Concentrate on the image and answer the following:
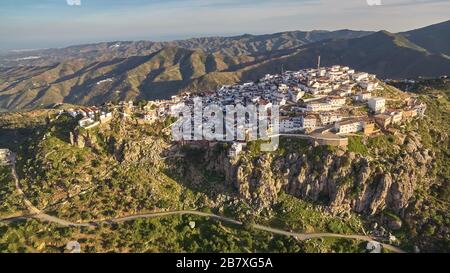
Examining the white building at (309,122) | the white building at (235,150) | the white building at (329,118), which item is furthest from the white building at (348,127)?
the white building at (235,150)

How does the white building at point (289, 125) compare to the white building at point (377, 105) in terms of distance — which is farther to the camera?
the white building at point (377, 105)

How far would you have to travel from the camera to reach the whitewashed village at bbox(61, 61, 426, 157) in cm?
6009

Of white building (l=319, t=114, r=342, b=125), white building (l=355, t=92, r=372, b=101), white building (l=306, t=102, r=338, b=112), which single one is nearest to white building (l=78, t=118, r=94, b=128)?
white building (l=306, t=102, r=338, b=112)

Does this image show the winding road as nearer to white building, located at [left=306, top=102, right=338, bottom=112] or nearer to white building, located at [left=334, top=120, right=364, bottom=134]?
white building, located at [left=334, top=120, right=364, bottom=134]

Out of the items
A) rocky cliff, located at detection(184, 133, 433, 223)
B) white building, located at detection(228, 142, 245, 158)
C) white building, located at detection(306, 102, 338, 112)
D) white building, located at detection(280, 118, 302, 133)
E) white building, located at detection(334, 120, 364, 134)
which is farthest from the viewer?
white building, located at detection(306, 102, 338, 112)

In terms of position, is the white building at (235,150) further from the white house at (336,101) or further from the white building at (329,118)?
the white house at (336,101)

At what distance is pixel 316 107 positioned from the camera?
67562 millimetres

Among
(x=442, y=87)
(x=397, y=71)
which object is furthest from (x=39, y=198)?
(x=397, y=71)

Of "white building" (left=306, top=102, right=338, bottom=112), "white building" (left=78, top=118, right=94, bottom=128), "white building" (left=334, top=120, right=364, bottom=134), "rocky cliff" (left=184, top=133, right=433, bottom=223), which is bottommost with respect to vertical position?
"rocky cliff" (left=184, top=133, right=433, bottom=223)

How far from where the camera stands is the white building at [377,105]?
67456mm

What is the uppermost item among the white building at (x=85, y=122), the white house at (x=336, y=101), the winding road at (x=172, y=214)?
the white house at (x=336, y=101)

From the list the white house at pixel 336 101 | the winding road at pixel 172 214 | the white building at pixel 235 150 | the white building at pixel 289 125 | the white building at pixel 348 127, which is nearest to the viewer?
the winding road at pixel 172 214

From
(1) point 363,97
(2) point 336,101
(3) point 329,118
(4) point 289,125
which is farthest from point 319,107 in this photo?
(1) point 363,97
